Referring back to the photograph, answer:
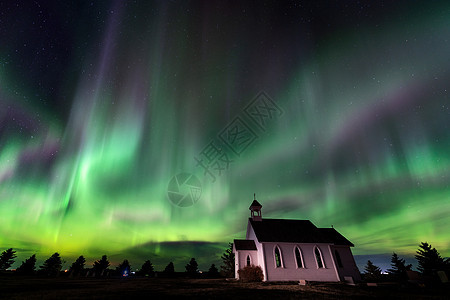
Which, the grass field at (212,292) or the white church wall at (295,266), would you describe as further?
the white church wall at (295,266)

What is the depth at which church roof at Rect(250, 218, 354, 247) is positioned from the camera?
2886 centimetres

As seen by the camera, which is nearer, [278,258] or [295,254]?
[278,258]

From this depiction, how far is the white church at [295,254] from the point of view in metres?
26.5

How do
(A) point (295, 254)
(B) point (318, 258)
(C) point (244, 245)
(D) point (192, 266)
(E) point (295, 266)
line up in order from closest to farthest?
(E) point (295, 266) → (A) point (295, 254) → (B) point (318, 258) → (C) point (244, 245) → (D) point (192, 266)

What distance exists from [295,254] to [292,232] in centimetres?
346

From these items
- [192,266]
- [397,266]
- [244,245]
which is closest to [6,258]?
[192,266]

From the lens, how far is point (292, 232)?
30.6 metres

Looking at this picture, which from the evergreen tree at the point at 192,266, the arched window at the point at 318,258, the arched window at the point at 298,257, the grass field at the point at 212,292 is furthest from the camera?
the evergreen tree at the point at 192,266

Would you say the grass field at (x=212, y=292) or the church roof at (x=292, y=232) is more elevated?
the church roof at (x=292, y=232)

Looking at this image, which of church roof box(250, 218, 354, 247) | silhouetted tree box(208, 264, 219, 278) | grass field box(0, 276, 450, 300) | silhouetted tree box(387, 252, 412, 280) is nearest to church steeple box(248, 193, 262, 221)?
church roof box(250, 218, 354, 247)

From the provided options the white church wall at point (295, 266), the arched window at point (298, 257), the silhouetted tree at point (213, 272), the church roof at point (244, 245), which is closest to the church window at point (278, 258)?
the white church wall at point (295, 266)

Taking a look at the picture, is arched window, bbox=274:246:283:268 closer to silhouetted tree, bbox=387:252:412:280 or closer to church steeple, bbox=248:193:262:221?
church steeple, bbox=248:193:262:221

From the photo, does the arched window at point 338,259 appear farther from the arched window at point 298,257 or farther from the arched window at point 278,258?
the arched window at point 278,258

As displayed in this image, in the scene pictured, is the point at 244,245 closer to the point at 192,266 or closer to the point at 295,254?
the point at 295,254
